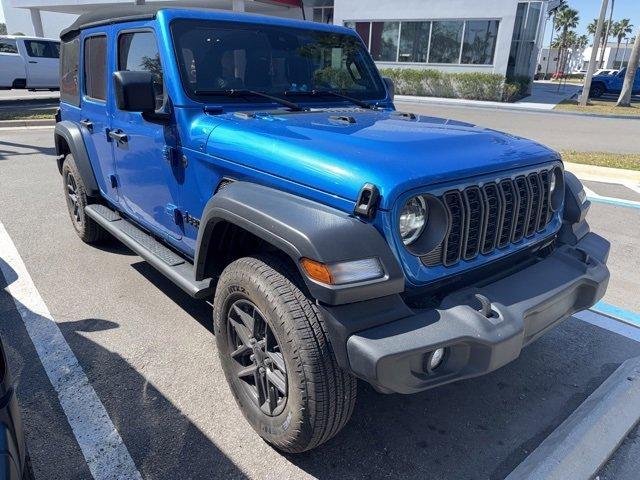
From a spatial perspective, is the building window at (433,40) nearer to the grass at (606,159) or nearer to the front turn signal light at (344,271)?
the grass at (606,159)

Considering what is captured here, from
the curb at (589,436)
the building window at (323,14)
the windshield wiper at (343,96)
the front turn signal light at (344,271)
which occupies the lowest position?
the curb at (589,436)

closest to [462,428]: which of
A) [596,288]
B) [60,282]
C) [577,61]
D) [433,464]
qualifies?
[433,464]

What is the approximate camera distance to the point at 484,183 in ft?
7.61

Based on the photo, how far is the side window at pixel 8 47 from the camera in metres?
16.4

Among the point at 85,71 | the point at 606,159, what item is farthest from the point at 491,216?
the point at 606,159

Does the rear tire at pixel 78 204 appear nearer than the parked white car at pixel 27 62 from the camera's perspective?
Yes

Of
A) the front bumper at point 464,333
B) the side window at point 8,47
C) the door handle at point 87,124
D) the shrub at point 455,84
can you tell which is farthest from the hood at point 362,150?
the shrub at point 455,84

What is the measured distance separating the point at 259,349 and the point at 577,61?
109854 millimetres

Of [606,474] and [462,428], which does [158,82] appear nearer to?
[462,428]

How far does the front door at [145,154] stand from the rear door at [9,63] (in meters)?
15.7

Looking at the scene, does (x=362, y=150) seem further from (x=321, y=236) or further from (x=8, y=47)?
(x=8, y=47)

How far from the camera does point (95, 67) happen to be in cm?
411

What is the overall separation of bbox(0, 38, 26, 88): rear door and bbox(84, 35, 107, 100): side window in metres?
14.8

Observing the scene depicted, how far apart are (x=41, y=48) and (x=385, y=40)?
14.8 m
